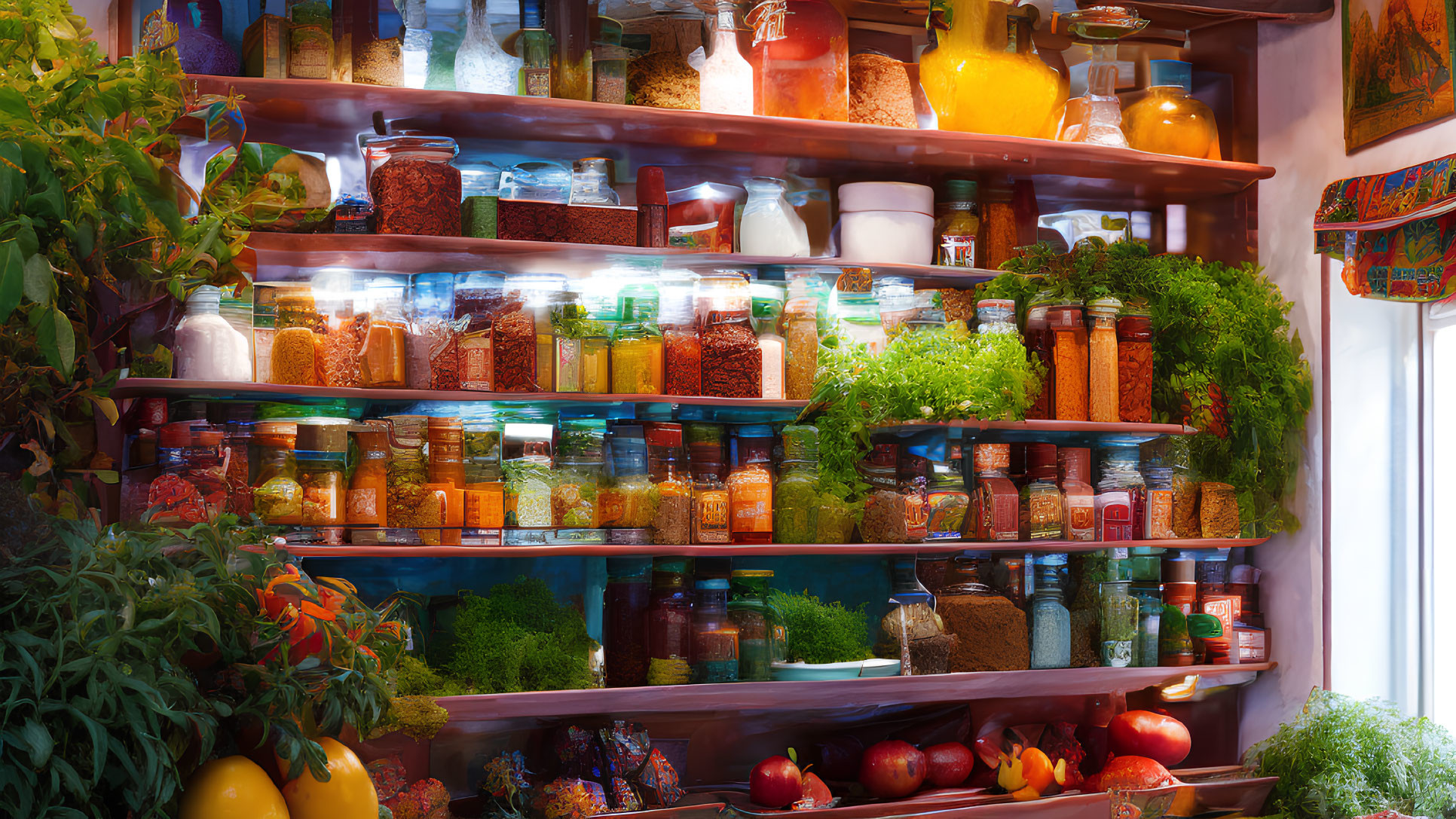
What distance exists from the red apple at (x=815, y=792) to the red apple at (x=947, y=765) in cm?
31

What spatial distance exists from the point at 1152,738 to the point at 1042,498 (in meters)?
0.77

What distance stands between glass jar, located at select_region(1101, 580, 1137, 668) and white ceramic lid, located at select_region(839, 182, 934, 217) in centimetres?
119

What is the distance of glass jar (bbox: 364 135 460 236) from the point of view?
258 centimetres

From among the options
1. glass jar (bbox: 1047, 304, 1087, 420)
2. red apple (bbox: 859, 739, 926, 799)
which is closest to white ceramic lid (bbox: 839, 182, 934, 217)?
glass jar (bbox: 1047, 304, 1087, 420)

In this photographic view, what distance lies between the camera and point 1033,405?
3037mm

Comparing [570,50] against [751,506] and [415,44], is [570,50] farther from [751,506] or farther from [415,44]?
[751,506]

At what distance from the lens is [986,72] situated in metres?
3.02

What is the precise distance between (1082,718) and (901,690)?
788 mm

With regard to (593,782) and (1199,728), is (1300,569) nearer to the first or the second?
(1199,728)

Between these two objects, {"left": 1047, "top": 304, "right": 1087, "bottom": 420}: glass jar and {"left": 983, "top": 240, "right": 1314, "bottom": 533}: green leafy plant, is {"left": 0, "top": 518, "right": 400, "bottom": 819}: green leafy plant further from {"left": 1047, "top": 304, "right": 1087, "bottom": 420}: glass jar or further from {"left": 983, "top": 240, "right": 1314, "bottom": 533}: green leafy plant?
{"left": 983, "top": 240, "right": 1314, "bottom": 533}: green leafy plant

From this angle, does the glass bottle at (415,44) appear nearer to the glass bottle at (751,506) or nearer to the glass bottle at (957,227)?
the glass bottle at (751,506)

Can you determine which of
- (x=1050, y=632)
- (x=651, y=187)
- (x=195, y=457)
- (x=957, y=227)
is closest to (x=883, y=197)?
(x=957, y=227)

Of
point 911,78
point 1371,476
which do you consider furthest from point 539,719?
point 1371,476

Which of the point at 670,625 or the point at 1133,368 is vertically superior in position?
the point at 1133,368
